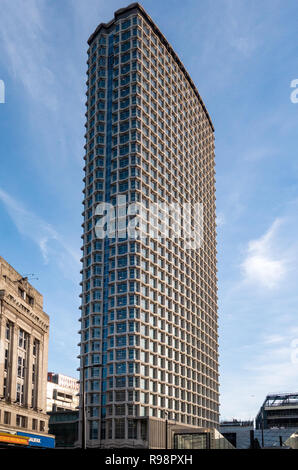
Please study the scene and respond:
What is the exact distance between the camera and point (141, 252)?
13375cm

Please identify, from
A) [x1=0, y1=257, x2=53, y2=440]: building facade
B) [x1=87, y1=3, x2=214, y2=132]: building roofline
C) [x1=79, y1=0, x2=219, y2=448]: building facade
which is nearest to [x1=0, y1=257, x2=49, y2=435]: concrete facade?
[x1=0, y1=257, x2=53, y2=440]: building facade

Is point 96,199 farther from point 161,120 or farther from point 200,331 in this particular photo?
point 200,331

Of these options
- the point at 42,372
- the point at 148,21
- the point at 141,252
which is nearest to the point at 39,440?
the point at 42,372

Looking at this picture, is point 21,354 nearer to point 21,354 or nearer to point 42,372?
point 21,354

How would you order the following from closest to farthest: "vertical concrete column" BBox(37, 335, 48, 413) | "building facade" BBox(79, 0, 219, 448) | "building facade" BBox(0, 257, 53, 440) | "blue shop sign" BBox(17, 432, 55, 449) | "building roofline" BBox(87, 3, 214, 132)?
1. "building facade" BBox(0, 257, 53, 440)
2. "blue shop sign" BBox(17, 432, 55, 449)
3. "vertical concrete column" BBox(37, 335, 48, 413)
4. "building facade" BBox(79, 0, 219, 448)
5. "building roofline" BBox(87, 3, 214, 132)

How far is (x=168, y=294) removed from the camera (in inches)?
5684

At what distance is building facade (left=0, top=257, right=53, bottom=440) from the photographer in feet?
257

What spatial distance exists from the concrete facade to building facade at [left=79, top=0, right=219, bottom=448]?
1235 inches

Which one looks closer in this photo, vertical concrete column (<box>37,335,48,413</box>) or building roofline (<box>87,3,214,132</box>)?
vertical concrete column (<box>37,335,48,413</box>)

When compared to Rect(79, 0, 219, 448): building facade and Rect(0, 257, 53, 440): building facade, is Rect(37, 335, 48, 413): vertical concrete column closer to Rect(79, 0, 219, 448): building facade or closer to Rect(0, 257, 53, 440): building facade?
Rect(0, 257, 53, 440): building facade

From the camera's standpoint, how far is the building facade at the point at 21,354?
7819 cm

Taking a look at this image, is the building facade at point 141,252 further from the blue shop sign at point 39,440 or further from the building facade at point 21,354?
the blue shop sign at point 39,440

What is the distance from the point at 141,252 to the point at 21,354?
52.3m
